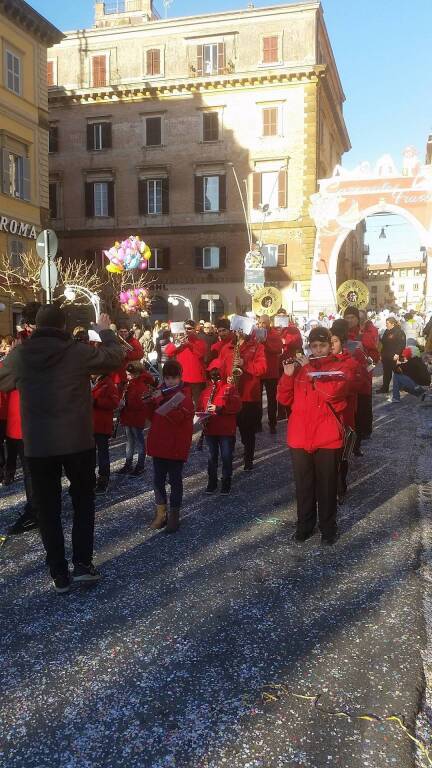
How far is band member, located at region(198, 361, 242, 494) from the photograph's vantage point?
660 cm

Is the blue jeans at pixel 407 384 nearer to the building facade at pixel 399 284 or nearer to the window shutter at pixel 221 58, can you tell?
the window shutter at pixel 221 58

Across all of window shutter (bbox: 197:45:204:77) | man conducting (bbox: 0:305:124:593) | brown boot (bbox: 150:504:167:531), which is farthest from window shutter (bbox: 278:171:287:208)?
man conducting (bbox: 0:305:124:593)

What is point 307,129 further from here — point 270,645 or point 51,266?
point 270,645

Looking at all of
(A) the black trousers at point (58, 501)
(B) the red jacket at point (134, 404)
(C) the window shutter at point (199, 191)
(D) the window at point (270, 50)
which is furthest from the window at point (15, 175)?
(A) the black trousers at point (58, 501)

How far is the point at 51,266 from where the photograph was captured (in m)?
8.66

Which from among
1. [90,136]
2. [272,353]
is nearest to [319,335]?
[272,353]

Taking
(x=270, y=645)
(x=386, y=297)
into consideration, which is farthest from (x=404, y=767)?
(x=386, y=297)

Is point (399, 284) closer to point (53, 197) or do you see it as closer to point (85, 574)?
point (53, 197)

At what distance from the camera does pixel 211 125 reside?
115 ft

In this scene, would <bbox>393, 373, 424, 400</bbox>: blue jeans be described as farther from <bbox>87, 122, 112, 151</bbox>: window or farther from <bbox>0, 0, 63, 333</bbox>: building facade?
→ <bbox>87, 122, 112, 151</bbox>: window

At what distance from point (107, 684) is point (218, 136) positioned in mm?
35238

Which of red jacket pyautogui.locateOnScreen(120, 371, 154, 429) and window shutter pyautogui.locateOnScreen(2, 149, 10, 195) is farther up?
window shutter pyautogui.locateOnScreen(2, 149, 10, 195)

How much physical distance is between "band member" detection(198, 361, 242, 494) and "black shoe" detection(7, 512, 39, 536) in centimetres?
195

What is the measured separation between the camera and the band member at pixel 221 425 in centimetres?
660
